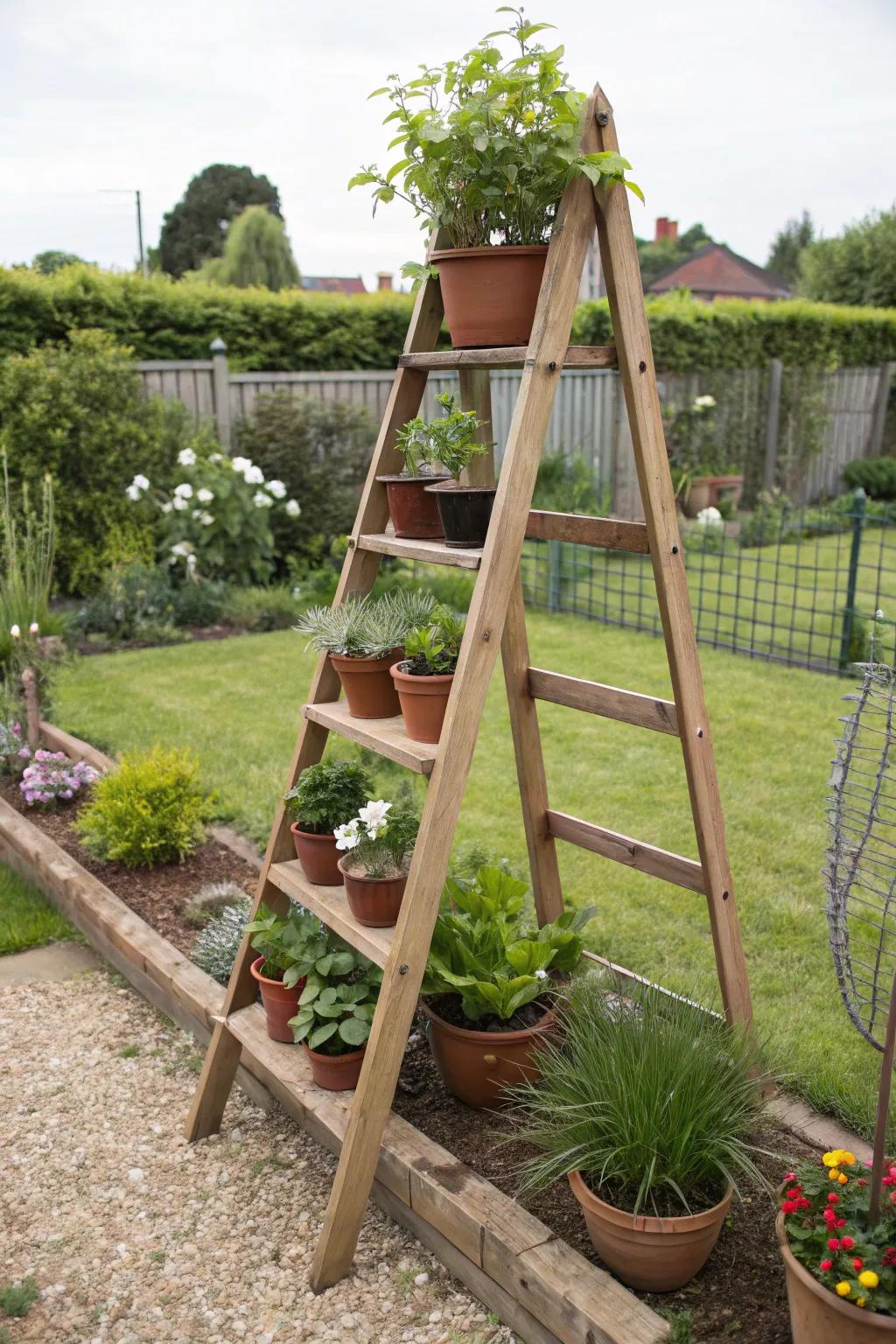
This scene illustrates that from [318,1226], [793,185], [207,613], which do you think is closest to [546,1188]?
[318,1226]

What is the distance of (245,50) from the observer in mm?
6621

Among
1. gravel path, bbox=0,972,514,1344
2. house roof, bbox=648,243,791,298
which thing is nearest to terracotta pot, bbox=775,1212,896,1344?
gravel path, bbox=0,972,514,1344

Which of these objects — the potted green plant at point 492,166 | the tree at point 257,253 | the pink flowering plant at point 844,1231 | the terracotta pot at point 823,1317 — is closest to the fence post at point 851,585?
the potted green plant at point 492,166

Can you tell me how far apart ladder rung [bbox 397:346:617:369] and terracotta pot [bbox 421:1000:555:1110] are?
1357mm

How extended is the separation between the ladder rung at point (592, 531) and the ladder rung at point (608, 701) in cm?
30

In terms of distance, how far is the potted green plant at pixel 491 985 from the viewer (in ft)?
7.47

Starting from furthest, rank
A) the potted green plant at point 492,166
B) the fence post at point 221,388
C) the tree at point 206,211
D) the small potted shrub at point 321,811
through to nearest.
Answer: the tree at point 206,211 < the fence post at point 221,388 < the small potted shrub at point 321,811 < the potted green plant at point 492,166

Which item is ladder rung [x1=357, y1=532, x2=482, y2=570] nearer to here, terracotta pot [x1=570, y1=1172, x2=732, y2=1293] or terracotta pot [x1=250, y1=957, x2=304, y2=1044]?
terracotta pot [x1=250, y1=957, x2=304, y2=1044]

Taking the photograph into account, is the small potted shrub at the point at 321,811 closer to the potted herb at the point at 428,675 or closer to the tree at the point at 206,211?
the potted herb at the point at 428,675

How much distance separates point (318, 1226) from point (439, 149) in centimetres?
214

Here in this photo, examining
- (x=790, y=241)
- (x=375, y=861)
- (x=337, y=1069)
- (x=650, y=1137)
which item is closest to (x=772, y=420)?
(x=375, y=861)

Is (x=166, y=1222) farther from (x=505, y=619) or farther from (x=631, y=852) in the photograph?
(x=505, y=619)

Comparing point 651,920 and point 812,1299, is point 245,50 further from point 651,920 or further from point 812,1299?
point 812,1299

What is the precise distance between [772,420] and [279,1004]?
10595 mm
